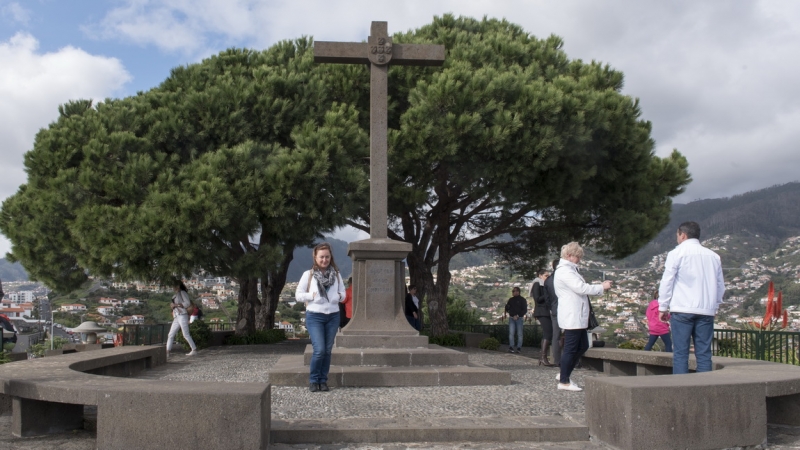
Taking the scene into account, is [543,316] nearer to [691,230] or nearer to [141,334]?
[691,230]

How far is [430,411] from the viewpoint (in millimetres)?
6008

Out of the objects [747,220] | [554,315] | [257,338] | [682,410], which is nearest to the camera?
[682,410]

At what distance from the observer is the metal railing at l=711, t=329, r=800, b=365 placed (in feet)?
33.0

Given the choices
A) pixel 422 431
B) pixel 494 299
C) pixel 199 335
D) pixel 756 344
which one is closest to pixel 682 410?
pixel 422 431

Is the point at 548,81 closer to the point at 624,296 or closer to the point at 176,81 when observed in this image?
the point at 176,81

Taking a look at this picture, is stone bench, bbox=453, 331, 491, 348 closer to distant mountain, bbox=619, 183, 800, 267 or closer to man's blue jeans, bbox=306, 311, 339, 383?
man's blue jeans, bbox=306, 311, 339, 383

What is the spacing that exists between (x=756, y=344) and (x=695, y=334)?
16.5ft

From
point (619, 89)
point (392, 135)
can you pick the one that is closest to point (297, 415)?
point (392, 135)

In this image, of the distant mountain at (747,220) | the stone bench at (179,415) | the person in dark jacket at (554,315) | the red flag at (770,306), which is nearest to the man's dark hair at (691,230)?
the person in dark jacket at (554,315)

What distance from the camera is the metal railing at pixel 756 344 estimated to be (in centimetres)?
1005

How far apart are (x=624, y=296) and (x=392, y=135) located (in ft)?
47.0

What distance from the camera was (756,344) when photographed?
1026 centimetres

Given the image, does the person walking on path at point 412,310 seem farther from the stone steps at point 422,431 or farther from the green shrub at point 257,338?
the stone steps at point 422,431

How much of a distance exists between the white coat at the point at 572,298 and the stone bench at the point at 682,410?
154 centimetres
